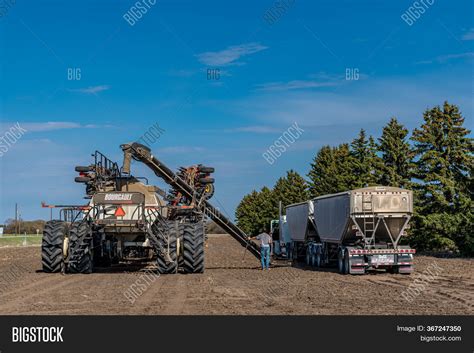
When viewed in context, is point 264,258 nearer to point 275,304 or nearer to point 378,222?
point 378,222

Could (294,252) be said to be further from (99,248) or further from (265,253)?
(99,248)

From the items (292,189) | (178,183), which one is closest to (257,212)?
(292,189)

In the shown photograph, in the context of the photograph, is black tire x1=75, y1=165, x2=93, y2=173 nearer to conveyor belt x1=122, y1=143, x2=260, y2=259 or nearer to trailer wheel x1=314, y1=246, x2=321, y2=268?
conveyor belt x1=122, y1=143, x2=260, y2=259

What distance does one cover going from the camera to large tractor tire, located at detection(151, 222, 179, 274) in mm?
23547

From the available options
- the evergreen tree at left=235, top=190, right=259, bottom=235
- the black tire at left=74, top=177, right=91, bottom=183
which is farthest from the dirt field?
the evergreen tree at left=235, top=190, right=259, bottom=235

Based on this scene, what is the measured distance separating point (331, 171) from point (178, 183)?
3804 cm

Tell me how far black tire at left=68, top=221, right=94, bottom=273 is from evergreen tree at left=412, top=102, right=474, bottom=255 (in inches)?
977

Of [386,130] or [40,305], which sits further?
[386,130]

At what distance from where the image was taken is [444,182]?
43000 millimetres

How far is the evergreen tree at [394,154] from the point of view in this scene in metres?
49.6

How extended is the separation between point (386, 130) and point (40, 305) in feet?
132

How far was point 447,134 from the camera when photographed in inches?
1741
